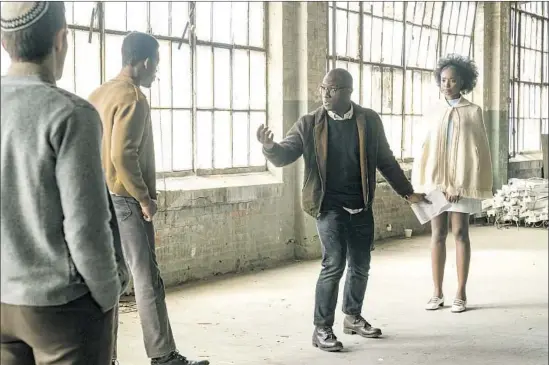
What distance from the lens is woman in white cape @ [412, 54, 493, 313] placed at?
5.43 metres

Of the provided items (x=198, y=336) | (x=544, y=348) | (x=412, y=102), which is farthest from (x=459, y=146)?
(x=412, y=102)

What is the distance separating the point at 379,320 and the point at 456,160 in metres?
1.28

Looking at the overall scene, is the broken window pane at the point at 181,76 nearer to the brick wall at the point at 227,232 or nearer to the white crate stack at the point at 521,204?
the brick wall at the point at 227,232

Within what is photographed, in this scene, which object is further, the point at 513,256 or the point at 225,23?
the point at 513,256

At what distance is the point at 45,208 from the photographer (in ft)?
6.47

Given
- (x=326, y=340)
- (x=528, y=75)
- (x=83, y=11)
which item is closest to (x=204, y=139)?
(x=83, y=11)

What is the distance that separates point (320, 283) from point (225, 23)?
11.4ft

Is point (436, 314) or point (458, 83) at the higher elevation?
point (458, 83)

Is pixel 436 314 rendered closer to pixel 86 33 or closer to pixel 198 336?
pixel 198 336

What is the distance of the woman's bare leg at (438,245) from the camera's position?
5.52 m

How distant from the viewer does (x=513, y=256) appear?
820 cm

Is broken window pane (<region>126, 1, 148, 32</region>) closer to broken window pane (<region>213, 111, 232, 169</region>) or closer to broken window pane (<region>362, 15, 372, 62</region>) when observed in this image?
broken window pane (<region>213, 111, 232, 169</region>)

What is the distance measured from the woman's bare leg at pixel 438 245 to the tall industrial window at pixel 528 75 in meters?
7.58

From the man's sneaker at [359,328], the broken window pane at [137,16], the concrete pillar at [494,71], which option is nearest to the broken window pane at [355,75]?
the concrete pillar at [494,71]
